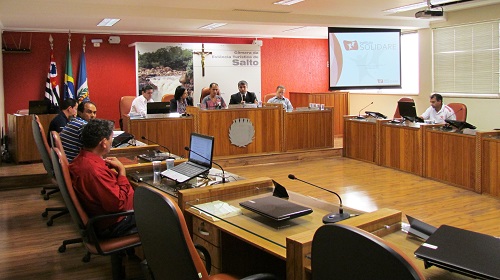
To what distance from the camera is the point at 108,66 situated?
1084cm

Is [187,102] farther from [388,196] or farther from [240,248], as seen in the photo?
[240,248]

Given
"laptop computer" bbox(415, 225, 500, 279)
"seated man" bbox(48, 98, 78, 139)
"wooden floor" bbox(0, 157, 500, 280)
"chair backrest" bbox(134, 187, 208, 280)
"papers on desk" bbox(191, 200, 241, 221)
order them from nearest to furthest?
"laptop computer" bbox(415, 225, 500, 279) → "chair backrest" bbox(134, 187, 208, 280) → "papers on desk" bbox(191, 200, 241, 221) → "wooden floor" bbox(0, 157, 500, 280) → "seated man" bbox(48, 98, 78, 139)

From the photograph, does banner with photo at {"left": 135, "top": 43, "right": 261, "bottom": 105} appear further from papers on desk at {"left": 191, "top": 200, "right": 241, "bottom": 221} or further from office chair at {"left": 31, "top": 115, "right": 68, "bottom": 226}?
papers on desk at {"left": 191, "top": 200, "right": 241, "bottom": 221}

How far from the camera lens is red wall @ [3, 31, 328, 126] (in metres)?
10.1

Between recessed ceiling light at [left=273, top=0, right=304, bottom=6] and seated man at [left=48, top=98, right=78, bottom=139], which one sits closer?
seated man at [left=48, top=98, right=78, bottom=139]

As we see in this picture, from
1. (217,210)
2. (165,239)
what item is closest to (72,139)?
(217,210)

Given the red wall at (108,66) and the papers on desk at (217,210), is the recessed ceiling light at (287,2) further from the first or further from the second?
the papers on desk at (217,210)

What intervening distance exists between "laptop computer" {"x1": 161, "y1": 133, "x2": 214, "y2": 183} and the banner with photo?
7380 mm

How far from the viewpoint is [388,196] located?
228 inches

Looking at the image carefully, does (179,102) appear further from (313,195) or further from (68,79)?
(313,195)

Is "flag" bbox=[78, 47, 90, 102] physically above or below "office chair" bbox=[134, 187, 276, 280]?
above

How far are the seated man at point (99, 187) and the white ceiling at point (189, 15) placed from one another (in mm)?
4489

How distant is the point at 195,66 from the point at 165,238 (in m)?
9.64

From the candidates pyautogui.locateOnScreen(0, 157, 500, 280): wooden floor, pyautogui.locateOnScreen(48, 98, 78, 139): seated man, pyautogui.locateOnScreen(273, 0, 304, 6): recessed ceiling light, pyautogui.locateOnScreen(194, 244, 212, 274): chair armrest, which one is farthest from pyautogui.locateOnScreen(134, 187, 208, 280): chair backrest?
pyautogui.locateOnScreen(273, 0, 304, 6): recessed ceiling light
